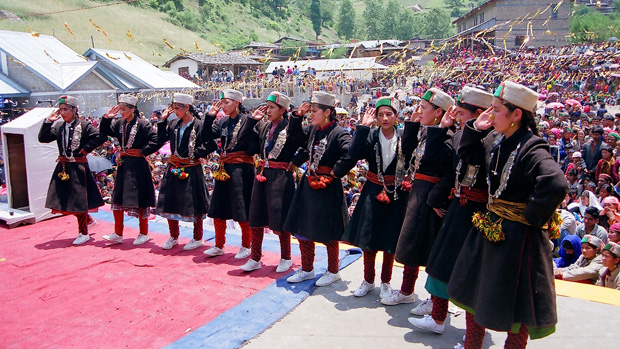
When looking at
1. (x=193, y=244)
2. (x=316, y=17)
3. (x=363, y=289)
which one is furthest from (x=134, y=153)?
(x=316, y=17)

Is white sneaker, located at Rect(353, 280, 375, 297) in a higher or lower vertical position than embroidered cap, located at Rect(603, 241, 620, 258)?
lower

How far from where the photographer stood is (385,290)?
406cm

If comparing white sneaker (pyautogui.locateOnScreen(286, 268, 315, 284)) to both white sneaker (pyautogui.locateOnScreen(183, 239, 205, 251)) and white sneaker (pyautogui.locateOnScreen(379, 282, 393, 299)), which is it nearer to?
white sneaker (pyautogui.locateOnScreen(379, 282, 393, 299))

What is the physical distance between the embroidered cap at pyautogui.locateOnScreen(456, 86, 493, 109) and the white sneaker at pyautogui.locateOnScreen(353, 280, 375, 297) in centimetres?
178

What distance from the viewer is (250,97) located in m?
27.5

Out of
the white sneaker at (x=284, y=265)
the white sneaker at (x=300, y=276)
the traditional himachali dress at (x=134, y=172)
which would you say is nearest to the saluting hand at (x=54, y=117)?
the traditional himachali dress at (x=134, y=172)

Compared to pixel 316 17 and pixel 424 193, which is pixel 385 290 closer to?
pixel 424 193

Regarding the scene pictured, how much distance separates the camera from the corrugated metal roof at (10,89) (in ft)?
73.9

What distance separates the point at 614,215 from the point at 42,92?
2421cm

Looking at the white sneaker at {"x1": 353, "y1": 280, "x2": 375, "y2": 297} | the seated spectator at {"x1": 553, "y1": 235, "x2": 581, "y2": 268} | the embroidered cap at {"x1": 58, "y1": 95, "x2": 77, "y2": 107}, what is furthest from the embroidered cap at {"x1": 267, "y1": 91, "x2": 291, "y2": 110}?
the seated spectator at {"x1": 553, "y1": 235, "x2": 581, "y2": 268}

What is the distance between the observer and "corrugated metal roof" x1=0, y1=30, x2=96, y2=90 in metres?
23.4

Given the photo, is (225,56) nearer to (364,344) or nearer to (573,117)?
(573,117)

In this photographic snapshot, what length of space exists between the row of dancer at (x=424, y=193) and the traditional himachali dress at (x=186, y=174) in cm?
2

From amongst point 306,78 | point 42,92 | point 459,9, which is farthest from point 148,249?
point 459,9
